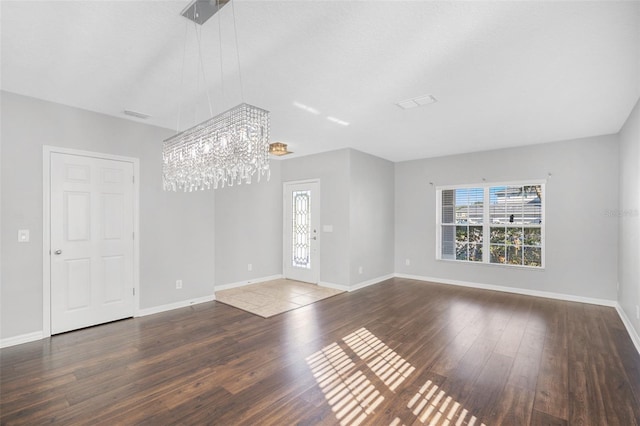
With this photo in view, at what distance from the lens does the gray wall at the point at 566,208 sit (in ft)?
15.3

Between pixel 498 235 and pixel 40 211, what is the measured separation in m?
6.83

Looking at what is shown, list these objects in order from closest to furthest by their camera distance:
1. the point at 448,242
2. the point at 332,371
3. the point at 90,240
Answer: the point at 332,371, the point at 90,240, the point at 448,242

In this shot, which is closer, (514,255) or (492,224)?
(514,255)

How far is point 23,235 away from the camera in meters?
3.29

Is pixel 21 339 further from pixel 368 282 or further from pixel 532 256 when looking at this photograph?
pixel 532 256

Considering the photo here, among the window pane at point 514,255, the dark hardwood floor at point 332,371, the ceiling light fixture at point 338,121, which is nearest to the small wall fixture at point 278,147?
the ceiling light fixture at point 338,121

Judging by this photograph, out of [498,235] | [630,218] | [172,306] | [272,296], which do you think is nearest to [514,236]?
[498,235]

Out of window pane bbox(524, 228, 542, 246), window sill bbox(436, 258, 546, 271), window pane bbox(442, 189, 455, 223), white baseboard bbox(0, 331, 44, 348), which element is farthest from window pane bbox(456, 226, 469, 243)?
white baseboard bbox(0, 331, 44, 348)

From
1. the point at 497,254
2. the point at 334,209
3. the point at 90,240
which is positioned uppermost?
the point at 334,209

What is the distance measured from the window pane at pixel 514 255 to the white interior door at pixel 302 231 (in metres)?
3.50

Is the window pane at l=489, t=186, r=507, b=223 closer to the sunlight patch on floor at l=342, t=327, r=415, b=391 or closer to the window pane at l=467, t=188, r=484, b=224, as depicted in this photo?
the window pane at l=467, t=188, r=484, b=224

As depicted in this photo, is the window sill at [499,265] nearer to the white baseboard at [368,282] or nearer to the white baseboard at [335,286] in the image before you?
the white baseboard at [368,282]

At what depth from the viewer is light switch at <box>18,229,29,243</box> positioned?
128 inches

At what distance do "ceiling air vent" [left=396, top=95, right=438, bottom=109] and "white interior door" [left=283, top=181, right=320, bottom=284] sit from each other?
285cm
